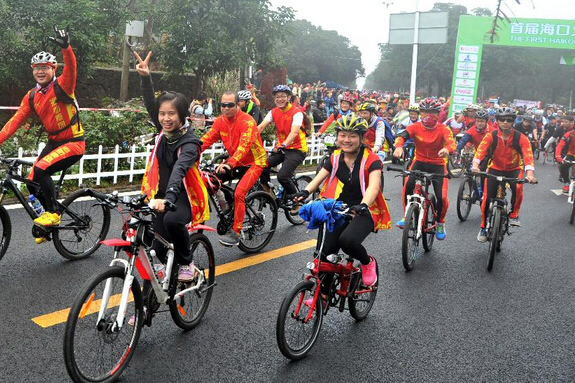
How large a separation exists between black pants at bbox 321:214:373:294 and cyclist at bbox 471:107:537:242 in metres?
3.44

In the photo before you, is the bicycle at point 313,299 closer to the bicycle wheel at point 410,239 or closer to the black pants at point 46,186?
the bicycle wheel at point 410,239

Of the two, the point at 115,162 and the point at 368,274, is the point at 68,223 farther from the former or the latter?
the point at 115,162

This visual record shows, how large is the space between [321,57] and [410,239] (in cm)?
8393

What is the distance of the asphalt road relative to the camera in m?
4.23

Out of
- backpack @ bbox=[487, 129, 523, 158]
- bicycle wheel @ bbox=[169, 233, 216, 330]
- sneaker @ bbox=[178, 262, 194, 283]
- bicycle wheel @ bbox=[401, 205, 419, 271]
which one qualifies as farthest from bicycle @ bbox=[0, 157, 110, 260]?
backpack @ bbox=[487, 129, 523, 158]

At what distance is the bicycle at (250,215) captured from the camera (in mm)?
6799

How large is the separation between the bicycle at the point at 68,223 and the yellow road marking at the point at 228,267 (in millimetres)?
1313

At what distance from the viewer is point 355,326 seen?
5160 millimetres

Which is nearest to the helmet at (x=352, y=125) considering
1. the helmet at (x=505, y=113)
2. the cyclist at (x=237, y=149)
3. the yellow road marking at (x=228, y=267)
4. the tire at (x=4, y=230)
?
the cyclist at (x=237, y=149)

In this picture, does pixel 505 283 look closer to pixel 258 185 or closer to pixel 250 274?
pixel 250 274

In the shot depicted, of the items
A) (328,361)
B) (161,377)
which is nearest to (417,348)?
(328,361)

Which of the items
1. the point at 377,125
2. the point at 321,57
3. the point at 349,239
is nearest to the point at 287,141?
the point at 377,125

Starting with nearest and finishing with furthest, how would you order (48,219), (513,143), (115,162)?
1. (48,219)
2. (513,143)
3. (115,162)

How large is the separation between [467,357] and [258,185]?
4.32 metres
